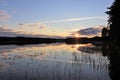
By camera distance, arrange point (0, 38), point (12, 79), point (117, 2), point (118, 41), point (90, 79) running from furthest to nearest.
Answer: point (0, 38) → point (117, 2) → point (118, 41) → point (90, 79) → point (12, 79)

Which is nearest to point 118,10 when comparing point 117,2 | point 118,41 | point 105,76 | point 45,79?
point 117,2

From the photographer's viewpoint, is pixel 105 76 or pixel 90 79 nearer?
pixel 90 79

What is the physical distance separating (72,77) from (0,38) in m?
176

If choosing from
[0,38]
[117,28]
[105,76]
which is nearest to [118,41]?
[117,28]

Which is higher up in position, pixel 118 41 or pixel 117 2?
pixel 117 2

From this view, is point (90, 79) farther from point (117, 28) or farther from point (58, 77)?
point (117, 28)

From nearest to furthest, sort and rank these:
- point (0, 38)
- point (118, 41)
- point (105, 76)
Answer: point (105, 76) < point (118, 41) < point (0, 38)

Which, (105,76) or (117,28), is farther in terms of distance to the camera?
(117,28)

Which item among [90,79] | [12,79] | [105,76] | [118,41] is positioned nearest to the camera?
[12,79]

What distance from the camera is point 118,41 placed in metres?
51.6

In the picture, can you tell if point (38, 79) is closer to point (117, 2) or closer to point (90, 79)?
point (90, 79)

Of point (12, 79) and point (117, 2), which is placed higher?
point (117, 2)

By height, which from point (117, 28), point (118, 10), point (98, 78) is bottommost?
point (98, 78)

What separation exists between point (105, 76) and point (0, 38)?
176 m
